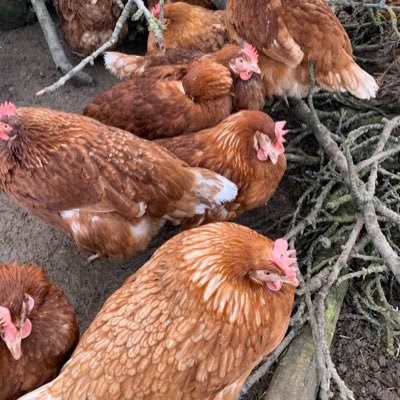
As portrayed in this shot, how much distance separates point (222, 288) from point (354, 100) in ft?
5.43

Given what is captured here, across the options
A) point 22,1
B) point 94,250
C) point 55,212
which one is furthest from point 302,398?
point 22,1

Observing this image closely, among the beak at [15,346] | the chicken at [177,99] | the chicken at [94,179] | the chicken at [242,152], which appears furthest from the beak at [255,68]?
the beak at [15,346]

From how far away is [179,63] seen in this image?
96.7 inches

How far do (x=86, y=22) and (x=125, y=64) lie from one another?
0.66 metres

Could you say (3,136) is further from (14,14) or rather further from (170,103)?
(14,14)

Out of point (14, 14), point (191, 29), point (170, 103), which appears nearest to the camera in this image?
point (170, 103)

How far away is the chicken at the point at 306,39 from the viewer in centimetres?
226

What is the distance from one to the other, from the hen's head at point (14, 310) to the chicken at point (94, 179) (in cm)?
31

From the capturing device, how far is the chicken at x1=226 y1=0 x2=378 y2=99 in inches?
89.0

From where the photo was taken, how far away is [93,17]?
306 centimetres

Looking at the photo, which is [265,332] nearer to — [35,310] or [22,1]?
[35,310]

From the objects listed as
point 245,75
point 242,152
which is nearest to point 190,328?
point 242,152

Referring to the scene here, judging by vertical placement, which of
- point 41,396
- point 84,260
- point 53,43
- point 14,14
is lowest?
point 84,260

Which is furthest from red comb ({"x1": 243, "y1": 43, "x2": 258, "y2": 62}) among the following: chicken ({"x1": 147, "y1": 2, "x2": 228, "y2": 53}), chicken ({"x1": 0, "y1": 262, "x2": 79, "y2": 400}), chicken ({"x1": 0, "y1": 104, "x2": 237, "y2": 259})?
chicken ({"x1": 0, "y1": 262, "x2": 79, "y2": 400})
